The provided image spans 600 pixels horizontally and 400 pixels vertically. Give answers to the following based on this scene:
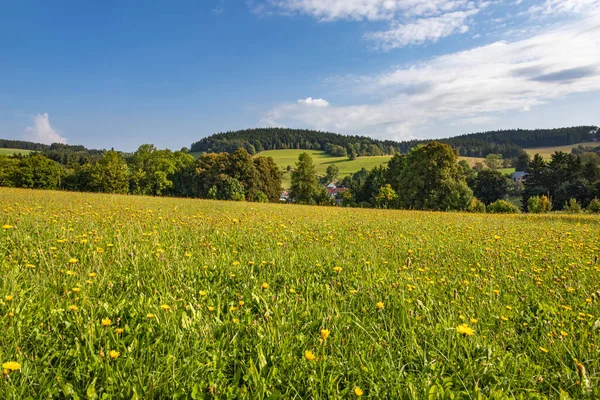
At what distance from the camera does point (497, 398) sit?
1852 mm

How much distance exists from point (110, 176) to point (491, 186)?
222 feet

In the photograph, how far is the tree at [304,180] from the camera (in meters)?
49.3

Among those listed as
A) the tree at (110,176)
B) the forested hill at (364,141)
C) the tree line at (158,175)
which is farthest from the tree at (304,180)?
the forested hill at (364,141)

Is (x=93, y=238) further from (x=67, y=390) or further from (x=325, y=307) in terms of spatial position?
(x=325, y=307)

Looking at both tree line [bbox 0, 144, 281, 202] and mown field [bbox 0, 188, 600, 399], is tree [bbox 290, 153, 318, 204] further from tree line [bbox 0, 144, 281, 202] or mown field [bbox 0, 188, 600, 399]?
mown field [bbox 0, 188, 600, 399]

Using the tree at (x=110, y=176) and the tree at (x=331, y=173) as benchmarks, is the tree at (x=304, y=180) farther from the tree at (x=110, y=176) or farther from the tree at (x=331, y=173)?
the tree at (x=331, y=173)

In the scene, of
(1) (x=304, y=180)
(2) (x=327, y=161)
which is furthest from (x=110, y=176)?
(2) (x=327, y=161)

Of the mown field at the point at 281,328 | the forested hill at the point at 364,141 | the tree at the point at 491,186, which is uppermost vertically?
the forested hill at the point at 364,141

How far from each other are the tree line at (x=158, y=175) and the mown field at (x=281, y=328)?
35025mm

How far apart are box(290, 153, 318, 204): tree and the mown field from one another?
4508cm

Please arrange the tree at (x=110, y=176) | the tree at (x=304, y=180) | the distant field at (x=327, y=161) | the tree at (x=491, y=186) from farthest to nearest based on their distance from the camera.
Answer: the distant field at (x=327, y=161) → the tree at (x=491, y=186) → the tree at (x=304, y=180) → the tree at (x=110, y=176)

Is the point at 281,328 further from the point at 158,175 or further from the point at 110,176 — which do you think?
the point at 158,175

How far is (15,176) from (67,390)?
179ft

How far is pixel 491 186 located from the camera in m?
61.2
